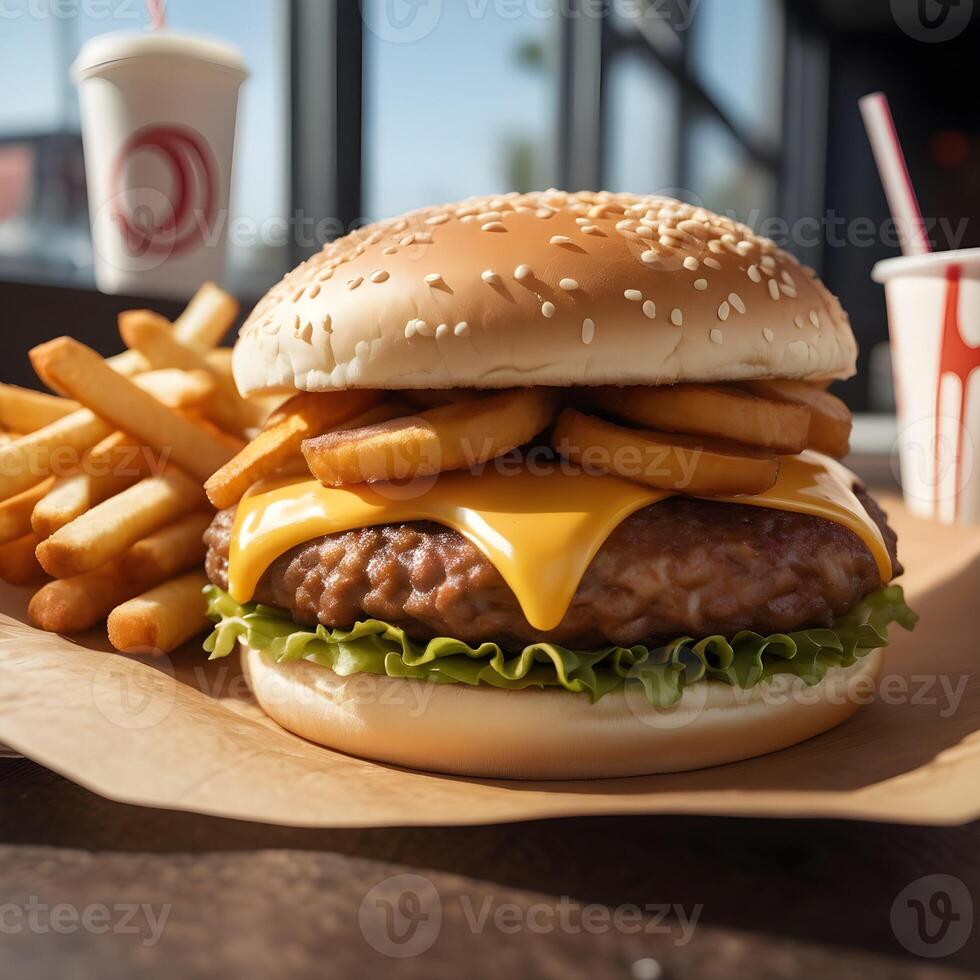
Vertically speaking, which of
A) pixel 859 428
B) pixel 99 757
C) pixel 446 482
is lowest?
pixel 859 428

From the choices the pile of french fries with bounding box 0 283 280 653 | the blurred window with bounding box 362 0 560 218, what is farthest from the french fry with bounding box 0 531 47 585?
the blurred window with bounding box 362 0 560 218

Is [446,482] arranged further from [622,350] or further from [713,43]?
[713,43]

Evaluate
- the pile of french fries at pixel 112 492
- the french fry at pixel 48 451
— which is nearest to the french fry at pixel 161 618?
the pile of french fries at pixel 112 492

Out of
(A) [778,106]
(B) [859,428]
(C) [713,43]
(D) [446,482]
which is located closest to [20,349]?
(D) [446,482]

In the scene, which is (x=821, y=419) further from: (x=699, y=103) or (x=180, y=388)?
(x=699, y=103)

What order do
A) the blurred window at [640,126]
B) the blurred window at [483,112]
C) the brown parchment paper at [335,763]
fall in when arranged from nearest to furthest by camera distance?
the brown parchment paper at [335,763] → the blurred window at [483,112] → the blurred window at [640,126]

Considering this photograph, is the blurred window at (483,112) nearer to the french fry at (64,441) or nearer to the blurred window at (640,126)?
the blurred window at (640,126)

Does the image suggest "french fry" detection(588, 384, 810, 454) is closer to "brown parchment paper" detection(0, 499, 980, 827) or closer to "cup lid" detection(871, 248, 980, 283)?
"brown parchment paper" detection(0, 499, 980, 827)
